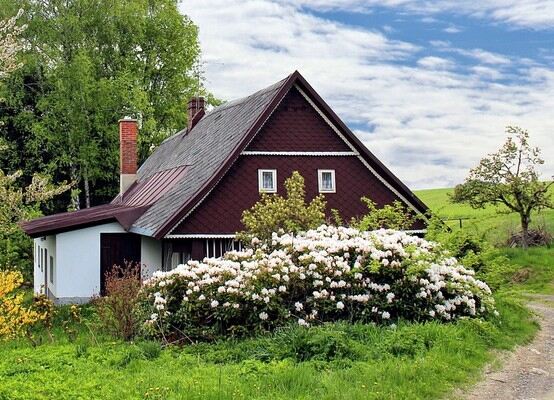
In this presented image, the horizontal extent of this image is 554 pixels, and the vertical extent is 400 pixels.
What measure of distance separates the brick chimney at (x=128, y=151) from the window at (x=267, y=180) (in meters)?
12.1

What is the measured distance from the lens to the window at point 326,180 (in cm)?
2203

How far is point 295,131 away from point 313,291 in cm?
873

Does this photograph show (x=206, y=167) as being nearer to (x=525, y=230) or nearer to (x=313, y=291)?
(x=313, y=291)

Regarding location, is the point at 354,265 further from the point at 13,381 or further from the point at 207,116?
the point at 207,116

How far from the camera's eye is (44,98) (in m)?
37.9

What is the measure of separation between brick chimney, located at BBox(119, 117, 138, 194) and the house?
8.27 metres

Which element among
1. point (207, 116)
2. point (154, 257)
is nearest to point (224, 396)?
point (154, 257)

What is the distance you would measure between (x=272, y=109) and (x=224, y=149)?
6.10 feet

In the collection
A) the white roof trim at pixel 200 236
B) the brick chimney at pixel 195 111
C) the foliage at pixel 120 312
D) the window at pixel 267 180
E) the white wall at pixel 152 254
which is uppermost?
the brick chimney at pixel 195 111

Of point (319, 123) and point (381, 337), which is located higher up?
point (319, 123)

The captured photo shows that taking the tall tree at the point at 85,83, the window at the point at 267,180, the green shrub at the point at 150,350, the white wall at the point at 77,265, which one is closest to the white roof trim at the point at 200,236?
the window at the point at 267,180

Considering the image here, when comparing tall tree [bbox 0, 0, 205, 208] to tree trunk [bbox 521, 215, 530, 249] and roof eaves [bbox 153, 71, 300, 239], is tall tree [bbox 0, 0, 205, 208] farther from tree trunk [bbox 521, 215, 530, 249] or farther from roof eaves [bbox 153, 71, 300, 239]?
tree trunk [bbox 521, 215, 530, 249]

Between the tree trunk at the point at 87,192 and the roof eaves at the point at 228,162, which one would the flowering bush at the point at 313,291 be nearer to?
the roof eaves at the point at 228,162

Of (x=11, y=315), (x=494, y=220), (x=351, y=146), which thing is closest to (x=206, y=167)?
(x=351, y=146)
